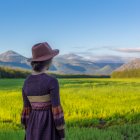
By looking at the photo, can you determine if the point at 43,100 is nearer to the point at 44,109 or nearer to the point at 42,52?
the point at 44,109

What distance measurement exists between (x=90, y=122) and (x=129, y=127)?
4.68ft

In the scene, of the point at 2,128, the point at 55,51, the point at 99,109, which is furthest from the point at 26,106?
the point at 99,109

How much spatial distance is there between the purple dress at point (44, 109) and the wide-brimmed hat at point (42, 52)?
20 centimetres

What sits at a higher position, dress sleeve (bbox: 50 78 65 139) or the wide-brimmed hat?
the wide-brimmed hat

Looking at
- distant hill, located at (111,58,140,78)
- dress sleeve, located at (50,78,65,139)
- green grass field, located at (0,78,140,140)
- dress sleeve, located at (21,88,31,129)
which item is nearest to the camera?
dress sleeve, located at (50,78,65,139)

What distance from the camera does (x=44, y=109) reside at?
229 inches

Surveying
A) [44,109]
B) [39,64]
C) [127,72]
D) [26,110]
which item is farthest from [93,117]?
[127,72]

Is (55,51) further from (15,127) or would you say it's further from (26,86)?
(15,127)

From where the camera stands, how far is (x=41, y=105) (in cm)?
583

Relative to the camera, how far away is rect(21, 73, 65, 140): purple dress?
5.68 metres

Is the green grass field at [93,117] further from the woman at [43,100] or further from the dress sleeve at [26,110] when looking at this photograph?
the woman at [43,100]

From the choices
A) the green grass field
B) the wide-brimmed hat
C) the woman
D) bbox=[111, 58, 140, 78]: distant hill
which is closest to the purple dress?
the woman

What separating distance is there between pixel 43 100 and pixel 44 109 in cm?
10

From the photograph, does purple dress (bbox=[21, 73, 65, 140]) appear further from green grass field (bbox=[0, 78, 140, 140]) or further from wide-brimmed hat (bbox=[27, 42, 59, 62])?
green grass field (bbox=[0, 78, 140, 140])
